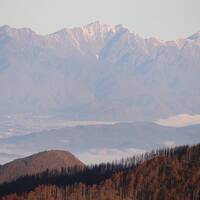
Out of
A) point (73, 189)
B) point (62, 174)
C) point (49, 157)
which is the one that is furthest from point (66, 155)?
point (73, 189)

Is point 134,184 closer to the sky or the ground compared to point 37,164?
closer to the ground

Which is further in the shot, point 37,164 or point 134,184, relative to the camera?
point 37,164

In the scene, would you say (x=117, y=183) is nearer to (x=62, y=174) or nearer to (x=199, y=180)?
(x=199, y=180)

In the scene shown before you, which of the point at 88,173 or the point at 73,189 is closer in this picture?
the point at 73,189

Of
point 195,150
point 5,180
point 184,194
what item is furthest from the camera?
point 5,180

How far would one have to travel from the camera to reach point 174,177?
119312 millimetres

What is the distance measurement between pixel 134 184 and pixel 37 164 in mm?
51167

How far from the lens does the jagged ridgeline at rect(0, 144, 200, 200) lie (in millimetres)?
115375

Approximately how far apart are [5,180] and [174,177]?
4199 centimetres

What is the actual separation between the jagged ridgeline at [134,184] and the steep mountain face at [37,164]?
79.7ft

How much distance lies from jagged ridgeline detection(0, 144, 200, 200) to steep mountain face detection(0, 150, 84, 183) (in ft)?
79.7

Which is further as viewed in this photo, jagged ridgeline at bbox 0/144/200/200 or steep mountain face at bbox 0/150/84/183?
steep mountain face at bbox 0/150/84/183

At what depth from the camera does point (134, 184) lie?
11950 centimetres

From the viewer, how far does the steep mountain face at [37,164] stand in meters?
161
